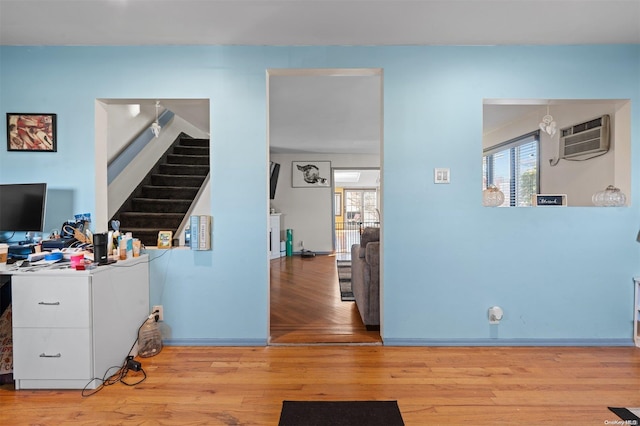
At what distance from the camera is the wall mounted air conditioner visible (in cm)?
299

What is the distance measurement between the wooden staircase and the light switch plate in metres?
3.14

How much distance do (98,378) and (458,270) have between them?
8.87ft

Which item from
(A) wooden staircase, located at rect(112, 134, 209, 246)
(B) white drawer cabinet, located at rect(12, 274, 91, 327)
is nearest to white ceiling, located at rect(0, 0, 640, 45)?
(B) white drawer cabinet, located at rect(12, 274, 91, 327)

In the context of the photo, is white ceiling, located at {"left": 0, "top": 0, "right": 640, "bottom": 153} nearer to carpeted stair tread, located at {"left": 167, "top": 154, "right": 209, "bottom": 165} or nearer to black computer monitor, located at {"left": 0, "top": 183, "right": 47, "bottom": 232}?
black computer monitor, located at {"left": 0, "top": 183, "right": 47, "bottom": 232}

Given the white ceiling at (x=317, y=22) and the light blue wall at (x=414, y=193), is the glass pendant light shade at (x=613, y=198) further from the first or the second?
the white ceiling at (x=317, y=22)

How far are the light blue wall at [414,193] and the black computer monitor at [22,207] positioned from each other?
26 centimetres

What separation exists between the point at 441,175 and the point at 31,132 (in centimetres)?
338

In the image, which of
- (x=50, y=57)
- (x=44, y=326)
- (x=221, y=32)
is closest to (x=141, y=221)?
(x=50, y=57)

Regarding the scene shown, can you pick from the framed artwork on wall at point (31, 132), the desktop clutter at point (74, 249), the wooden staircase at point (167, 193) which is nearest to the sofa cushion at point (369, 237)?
the desktop clutter at point (74, 249)

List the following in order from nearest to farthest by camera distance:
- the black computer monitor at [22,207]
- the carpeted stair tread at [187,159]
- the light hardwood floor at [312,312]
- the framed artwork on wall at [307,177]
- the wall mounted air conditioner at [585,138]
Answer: the black computer monitor at [22,207], the light hardwood floor at [312,312], the wall mounted air conditioner at [585,138], the carpeted stair tread at [187,159], the framed artwork on wall at [307,177]

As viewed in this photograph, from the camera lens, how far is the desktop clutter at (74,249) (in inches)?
81.5

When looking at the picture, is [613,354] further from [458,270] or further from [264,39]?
[264,39]

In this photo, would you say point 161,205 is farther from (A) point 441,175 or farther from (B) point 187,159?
(A) point 441,175

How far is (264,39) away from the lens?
247 cm
